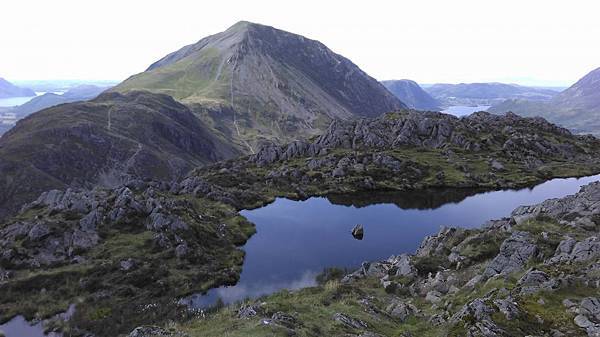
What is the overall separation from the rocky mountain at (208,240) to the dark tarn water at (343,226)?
4532 mm

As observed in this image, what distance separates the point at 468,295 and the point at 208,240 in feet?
181

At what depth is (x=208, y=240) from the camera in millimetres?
84562

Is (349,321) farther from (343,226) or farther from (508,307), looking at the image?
(343,226)

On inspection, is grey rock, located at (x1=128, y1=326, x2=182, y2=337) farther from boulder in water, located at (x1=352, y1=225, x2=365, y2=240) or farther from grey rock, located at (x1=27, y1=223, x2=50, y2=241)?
boulder in water, located at (x1=352, y1=225, x2=365, y2=240)

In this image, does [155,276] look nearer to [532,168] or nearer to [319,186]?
[319,186]

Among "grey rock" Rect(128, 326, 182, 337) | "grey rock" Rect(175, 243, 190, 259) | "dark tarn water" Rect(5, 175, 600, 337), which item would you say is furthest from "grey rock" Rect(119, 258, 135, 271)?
"grey rock" Rect(128, 326, 182, 337)

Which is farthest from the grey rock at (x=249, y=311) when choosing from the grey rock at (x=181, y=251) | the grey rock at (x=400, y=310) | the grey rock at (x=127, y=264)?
the grey rock at (x=181, y=251)

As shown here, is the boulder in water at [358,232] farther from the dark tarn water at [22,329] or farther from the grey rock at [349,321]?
the dark tarn water at [22,329]

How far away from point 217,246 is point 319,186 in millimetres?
55925

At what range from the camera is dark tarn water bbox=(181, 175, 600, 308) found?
72.6 m

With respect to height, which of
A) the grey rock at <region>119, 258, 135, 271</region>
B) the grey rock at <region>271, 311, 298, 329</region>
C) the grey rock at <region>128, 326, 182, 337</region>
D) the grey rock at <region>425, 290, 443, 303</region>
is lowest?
the grey rock at <region>119, 258, 135, 271</region>

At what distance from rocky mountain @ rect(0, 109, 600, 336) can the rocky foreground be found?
Result: 12.7 inches

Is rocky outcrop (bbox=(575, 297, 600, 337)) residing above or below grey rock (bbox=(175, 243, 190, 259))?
above

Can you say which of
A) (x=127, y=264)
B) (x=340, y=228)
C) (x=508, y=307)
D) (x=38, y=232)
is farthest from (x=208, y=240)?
(x=508, y=307)
